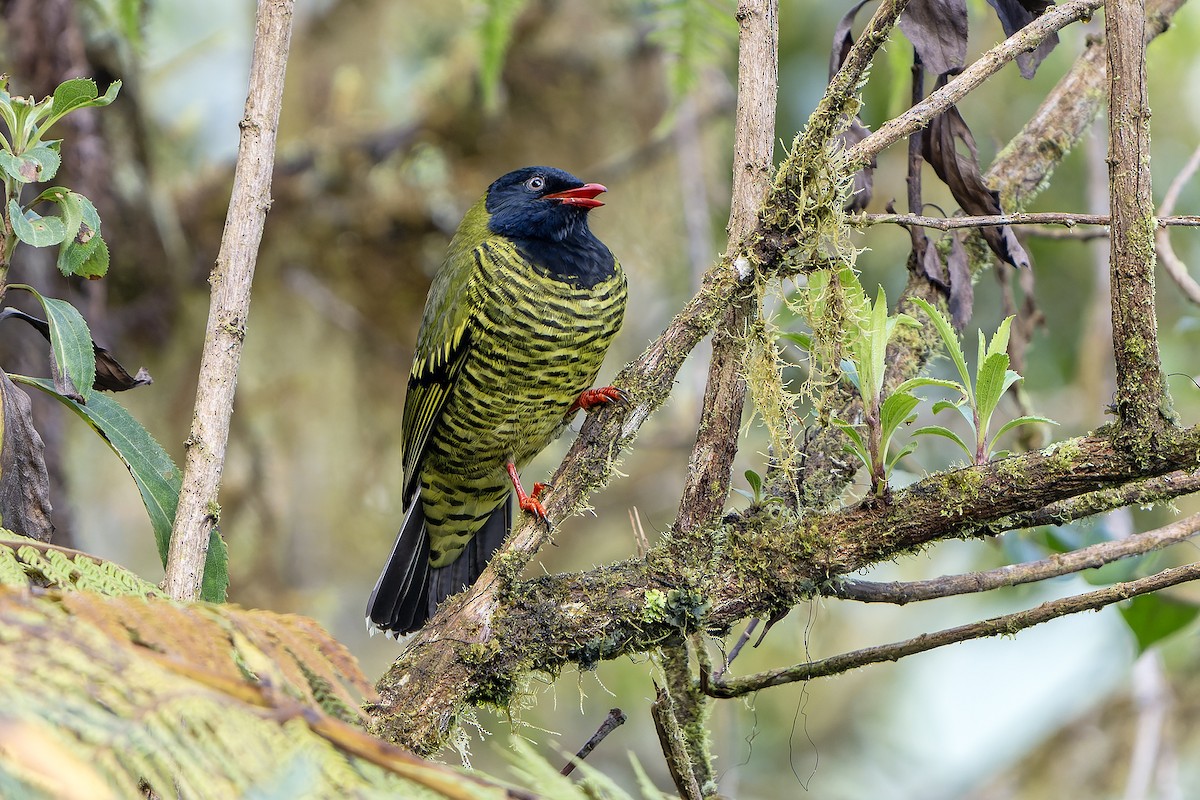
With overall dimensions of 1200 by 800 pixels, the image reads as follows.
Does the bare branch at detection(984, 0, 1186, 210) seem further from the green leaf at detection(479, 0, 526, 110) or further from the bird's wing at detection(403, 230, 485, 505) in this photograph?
the green leaf at detection(479, 0, 526, 110)

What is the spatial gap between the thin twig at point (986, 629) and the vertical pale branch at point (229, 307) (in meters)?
0.89

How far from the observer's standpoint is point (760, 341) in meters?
1.86

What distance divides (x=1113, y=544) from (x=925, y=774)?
498 centimetres

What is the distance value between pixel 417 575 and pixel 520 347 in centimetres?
79

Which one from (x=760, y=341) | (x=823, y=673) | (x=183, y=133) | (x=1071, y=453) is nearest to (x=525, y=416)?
(x=760, y=341)

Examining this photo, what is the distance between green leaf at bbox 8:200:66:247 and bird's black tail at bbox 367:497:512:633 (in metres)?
1.75

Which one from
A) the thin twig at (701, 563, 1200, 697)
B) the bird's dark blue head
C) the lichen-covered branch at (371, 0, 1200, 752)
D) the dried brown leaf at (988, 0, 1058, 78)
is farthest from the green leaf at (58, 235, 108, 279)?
the bird's dark blue head

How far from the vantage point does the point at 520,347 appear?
3037mm

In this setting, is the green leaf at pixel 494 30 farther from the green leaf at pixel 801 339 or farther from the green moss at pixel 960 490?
the green moss at pixel 960 490

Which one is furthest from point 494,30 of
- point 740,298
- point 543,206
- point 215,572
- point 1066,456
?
point 1066,456

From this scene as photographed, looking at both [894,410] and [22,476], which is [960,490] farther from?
[22,476]

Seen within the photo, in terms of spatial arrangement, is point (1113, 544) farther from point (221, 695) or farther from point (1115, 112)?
point (221, 695)

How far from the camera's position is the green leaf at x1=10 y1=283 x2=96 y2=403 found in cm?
160

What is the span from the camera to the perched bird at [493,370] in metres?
3.05
